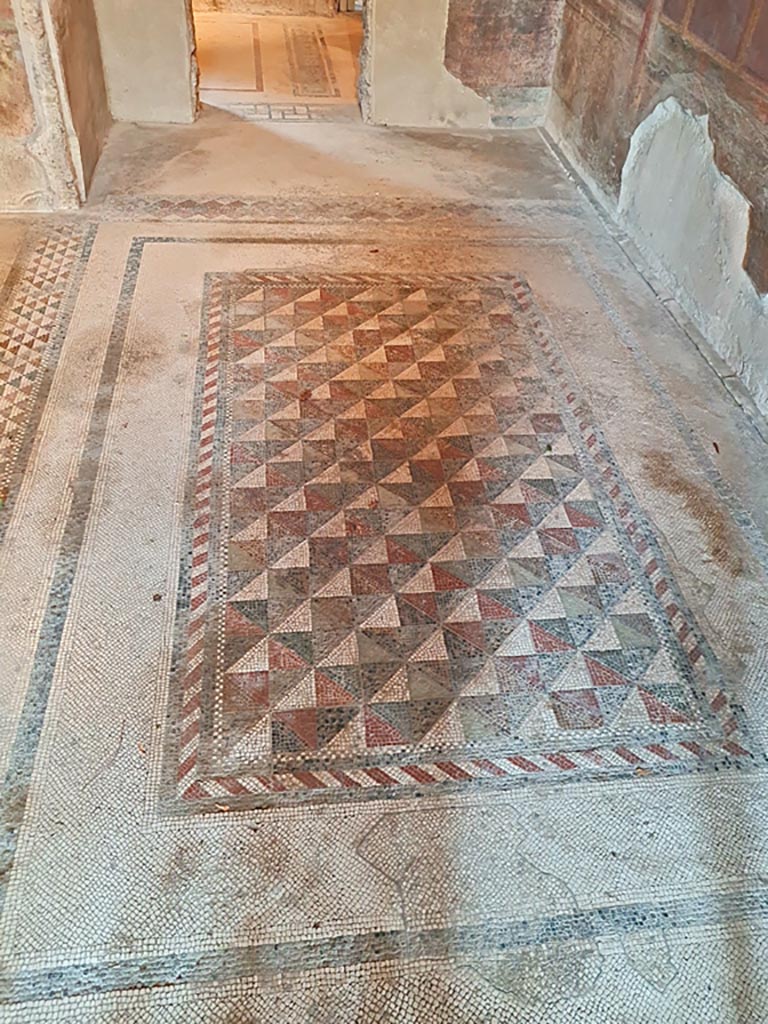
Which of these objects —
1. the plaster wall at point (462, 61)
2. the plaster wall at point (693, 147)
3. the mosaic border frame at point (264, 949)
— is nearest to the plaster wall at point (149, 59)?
the plaster wall at point (462, 61)

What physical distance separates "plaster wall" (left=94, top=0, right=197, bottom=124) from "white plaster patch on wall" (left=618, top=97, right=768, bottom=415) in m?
2.14

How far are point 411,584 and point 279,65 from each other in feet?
13.5

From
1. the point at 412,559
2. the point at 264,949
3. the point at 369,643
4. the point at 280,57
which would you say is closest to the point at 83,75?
the point at 280,57

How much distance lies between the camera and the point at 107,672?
5.70 ft

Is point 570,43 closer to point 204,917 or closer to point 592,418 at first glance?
point 592,418

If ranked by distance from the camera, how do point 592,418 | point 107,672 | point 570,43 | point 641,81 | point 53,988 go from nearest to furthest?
point 53,988 → point 107,672 → point 592,418 → point 641,81 → point 570,43

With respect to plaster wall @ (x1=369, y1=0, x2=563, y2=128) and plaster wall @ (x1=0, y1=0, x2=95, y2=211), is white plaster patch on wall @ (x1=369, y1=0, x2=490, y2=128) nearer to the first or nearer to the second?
plaster wall @ (x1=369, y1=0, x2=563, y2=128)

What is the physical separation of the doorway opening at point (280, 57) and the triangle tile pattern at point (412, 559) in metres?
2.12

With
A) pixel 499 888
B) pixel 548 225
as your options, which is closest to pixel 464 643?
pixel 499 888

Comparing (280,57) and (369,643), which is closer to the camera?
(369,643)

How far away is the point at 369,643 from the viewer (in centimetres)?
183

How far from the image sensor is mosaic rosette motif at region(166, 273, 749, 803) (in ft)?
5.44

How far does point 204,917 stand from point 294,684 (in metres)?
0.48

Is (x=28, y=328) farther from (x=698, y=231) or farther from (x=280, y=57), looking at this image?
(x=280, y=57)
